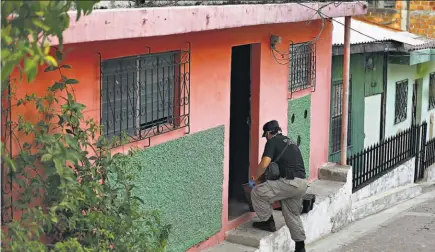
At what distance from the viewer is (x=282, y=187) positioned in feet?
28.7

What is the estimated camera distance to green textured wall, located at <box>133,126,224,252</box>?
Result: 740cm

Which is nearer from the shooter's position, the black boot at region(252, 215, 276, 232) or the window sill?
the black boot at region(252, 215, 276, 232)

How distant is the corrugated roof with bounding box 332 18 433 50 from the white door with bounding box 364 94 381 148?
117cm

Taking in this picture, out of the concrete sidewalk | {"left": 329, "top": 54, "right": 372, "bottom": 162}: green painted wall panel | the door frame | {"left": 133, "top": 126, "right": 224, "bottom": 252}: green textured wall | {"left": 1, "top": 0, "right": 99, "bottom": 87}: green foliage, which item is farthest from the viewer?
{"left": 329, "top": 54, "right": 372, "bottom": 162}: green painted wall panel

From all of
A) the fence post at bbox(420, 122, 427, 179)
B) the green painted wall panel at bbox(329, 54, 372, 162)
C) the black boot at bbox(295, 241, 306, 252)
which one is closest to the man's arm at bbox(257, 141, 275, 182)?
the black boot at bbox(295, 241, 306, 252)

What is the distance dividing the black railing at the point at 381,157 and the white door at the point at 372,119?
68 centimetres

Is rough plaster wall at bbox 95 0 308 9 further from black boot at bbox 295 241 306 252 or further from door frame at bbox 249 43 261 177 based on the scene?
black boot at bbox 295 241 306 252

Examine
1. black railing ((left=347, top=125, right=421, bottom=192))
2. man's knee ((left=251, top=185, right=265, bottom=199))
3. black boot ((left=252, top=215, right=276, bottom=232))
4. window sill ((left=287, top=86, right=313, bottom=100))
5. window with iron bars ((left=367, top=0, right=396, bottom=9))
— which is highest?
window with iron bars ((left=367, top=0, right=396, bottom=9))

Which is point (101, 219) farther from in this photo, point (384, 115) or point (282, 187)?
point (384, 115)

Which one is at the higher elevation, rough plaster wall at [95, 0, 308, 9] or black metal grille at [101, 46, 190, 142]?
rough plaster wall at [95, 0, 308, 9]

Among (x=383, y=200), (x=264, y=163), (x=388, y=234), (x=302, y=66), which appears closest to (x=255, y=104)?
(x=264, y=163)

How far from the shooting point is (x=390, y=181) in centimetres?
1416

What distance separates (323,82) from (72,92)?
596 cm

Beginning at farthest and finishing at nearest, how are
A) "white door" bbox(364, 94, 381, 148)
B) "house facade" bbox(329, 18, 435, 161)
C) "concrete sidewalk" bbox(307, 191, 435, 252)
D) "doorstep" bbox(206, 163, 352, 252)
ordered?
1. "white door" bbox(364, 94, 381, 148)
2. "house facade" bbox(329, 18, 435, 161)
3. "concrete sidewalk" bbox(307, 191, 435, 252)
4. "doorstep" bbox(206, 163, 352, 252)
